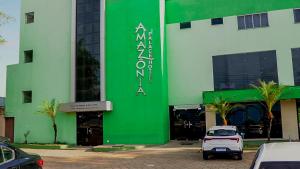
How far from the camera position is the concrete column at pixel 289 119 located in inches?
957

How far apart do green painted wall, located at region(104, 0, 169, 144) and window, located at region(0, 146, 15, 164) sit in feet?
60.1

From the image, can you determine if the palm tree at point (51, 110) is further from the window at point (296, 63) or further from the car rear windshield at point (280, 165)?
the car rear windshield at point (280, 165)

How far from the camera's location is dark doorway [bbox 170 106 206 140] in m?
26.3

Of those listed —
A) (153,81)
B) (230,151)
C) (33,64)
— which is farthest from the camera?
(33,64)

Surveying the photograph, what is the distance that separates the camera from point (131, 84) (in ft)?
85.9

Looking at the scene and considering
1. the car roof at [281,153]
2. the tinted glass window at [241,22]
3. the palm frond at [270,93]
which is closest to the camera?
the car roof at [281,153]

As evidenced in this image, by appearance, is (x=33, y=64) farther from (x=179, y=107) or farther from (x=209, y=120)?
(x=209, y=120)

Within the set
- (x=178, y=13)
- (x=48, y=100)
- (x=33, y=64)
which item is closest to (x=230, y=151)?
(x=178, y=13)

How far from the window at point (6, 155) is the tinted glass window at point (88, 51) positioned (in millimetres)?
19763

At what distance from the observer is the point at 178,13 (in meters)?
28.0

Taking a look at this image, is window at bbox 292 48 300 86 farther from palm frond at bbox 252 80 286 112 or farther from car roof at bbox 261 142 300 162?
car roof at bbox 261 142 300 162

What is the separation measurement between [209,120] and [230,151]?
34.9 feet

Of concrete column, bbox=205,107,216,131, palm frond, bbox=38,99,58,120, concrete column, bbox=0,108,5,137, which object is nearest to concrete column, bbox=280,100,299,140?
concrete column, bbox=205,107,216,131

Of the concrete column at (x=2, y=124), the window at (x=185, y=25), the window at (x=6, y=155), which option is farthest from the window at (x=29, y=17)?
the window at (x=6, y=155)
